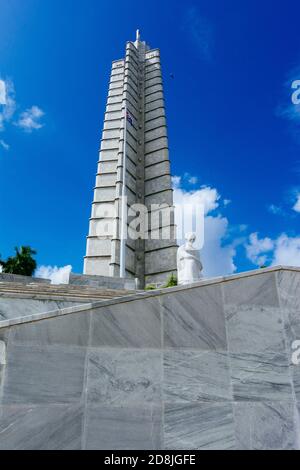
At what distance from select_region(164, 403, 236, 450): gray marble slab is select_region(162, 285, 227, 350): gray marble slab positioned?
0.79m

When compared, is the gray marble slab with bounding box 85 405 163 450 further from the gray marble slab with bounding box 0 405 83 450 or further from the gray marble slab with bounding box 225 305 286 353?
the gray marble slab with bounding box 225 305 286 353

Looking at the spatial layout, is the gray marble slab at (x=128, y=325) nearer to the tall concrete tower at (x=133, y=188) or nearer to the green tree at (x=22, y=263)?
the tall concrete tower at (x=133, y=188)

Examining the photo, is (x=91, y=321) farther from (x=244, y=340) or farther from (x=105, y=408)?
(x=244, y=340)

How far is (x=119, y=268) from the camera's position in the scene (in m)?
29.0

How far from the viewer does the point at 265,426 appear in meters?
4.85

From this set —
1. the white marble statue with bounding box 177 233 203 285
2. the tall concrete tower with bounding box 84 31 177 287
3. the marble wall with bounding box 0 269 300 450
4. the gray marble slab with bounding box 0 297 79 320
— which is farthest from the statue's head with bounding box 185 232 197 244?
the tall concrete tower with bounding box 84 31 177 287

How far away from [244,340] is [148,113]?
129 ft

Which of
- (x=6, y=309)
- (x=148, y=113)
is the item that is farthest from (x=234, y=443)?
(x=148, y=113)

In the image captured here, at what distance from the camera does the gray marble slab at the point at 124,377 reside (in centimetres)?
474

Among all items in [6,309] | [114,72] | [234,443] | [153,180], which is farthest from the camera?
[114,72]

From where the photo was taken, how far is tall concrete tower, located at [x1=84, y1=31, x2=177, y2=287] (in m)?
31.3

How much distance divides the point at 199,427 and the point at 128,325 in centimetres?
158

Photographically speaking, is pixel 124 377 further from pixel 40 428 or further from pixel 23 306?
pixel 23 306

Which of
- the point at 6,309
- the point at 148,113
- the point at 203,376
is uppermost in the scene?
the point at 148,113
